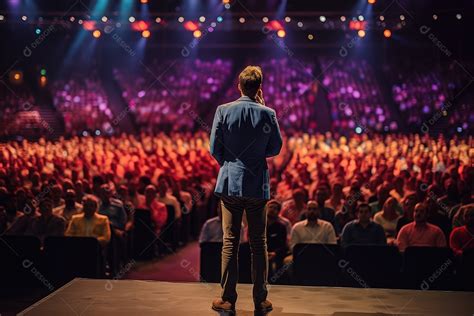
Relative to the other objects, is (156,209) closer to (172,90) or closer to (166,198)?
(166,198)

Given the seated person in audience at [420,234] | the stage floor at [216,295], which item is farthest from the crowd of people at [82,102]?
the stage floor at [216,295]

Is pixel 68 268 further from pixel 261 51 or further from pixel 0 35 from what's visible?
pixel 261 51

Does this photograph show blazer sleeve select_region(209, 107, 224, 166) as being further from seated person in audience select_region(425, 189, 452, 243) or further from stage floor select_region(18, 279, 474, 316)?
seated person in audience select_region(425, 189, 452, 243)

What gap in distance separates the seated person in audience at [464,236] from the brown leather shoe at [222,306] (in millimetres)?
4346

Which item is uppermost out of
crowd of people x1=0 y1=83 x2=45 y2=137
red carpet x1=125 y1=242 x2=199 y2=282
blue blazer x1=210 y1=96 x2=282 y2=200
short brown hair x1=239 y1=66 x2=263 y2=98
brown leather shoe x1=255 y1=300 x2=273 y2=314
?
crowd of people x1=0 y1=83 x2=45 y2=137

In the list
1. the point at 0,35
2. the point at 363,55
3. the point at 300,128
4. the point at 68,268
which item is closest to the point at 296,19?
the point at 300,128

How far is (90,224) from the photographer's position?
38.1 ft

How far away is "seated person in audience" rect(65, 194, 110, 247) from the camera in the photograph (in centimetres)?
1153

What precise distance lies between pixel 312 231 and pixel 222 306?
4161 mm

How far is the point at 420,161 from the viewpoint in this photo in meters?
20.8

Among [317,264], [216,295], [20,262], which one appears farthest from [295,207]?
[216,295]

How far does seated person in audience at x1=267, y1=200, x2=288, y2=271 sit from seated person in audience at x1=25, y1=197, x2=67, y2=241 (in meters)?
2.69

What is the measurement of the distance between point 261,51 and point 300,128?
23.8ft

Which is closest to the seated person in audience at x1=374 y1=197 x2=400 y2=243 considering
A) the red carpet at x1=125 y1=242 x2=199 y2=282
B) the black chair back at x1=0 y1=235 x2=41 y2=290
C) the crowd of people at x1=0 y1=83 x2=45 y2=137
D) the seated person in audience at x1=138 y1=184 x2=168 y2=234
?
the red carpet at x1=125 y1=242 x2=199 y2=282
